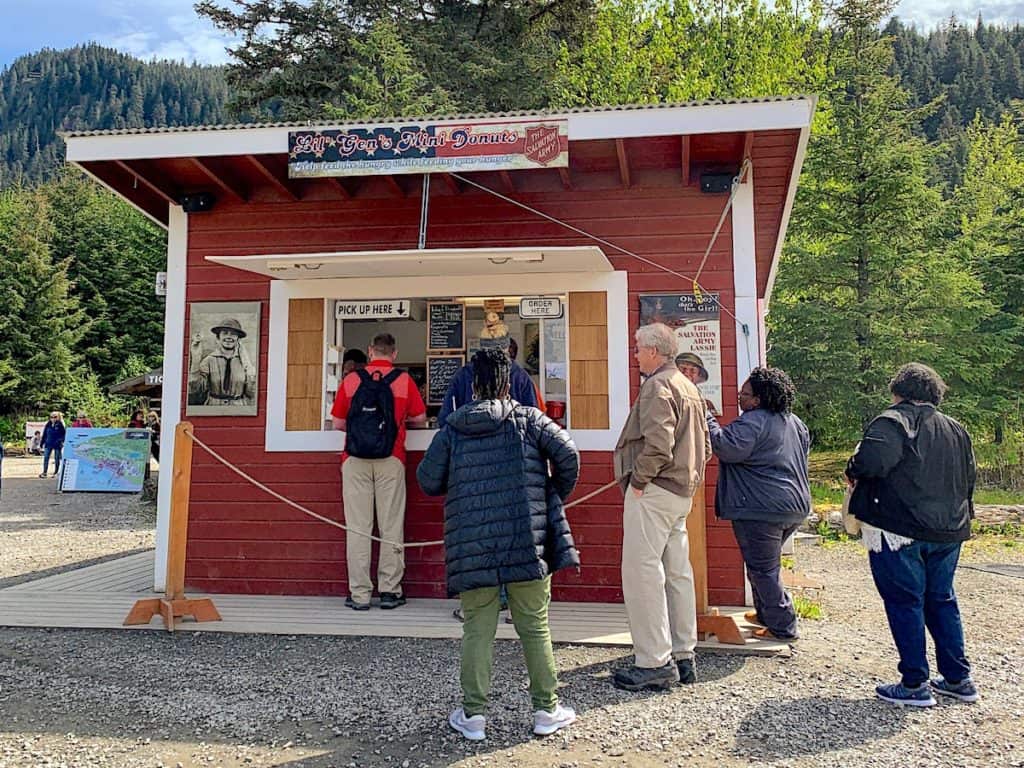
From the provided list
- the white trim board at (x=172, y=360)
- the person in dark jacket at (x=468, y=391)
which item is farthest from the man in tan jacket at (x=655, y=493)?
the white trim board at (x=172, y=360)

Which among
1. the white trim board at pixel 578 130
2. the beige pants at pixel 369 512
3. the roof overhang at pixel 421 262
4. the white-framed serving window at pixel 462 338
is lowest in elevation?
the beige pants at pixel 369 512

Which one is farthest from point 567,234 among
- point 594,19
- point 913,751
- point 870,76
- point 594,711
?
point 594,19

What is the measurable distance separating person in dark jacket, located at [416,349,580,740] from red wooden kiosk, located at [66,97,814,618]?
1.86 metres

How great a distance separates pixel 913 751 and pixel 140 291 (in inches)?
1485

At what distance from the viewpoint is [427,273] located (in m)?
5.40

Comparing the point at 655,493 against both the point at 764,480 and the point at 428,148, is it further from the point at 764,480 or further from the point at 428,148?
the point at 428,148

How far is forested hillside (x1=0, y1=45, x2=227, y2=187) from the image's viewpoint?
103 meters

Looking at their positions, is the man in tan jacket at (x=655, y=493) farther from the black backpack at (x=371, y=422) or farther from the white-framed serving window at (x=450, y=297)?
the black backpack at (x=371, y=422)

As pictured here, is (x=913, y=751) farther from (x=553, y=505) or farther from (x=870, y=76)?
(x=870, y=76)

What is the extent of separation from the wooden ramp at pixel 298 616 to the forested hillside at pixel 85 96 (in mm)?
98871

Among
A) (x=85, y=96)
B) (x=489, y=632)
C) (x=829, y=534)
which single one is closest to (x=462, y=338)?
(x=489, y=632)

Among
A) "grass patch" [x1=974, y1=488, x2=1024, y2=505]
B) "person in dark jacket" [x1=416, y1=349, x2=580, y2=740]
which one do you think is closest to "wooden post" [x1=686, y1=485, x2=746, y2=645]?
"person in dark jacket" [x1=416, y1=349, x2=580, y2=740]

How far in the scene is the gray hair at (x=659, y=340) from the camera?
144 inches

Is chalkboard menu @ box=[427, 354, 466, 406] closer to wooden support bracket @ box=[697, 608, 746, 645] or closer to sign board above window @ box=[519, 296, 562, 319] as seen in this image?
Result: sign board above window @ box=[519, 296, 562, 319]
